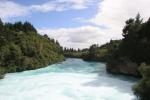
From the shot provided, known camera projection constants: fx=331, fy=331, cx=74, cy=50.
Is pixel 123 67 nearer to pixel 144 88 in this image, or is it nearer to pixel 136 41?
pixel 136 41

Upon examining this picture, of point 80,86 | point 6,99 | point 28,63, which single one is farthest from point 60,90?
point 28,63

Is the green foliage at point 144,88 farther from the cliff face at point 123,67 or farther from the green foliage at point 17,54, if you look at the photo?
the green foliage at point 17,54

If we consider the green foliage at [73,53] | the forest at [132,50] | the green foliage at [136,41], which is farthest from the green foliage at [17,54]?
the green foliage at [73,53]

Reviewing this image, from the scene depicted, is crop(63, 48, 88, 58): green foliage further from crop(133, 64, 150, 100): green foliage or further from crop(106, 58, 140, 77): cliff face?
crop(133, 64, 150, 100): green foliage

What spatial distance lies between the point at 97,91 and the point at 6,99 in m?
11.2

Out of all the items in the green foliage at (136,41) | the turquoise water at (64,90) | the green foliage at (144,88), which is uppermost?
the green foliage at (136,41)

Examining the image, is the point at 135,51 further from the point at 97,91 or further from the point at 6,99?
the point at 6,99

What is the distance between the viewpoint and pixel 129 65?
5750 centimetres

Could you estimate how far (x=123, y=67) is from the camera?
60094 mm

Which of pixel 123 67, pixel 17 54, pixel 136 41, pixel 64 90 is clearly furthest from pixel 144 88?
pixel 17 54

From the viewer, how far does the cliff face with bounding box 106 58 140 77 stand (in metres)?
56.5

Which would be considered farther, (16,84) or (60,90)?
(16,84)

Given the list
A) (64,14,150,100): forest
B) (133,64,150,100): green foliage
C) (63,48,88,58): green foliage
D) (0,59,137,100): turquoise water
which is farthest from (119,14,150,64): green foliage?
(63,48,88,58): green foliage

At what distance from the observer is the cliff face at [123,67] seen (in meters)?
56.5
